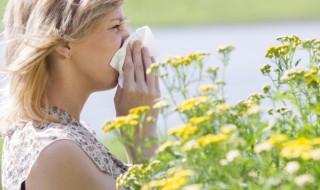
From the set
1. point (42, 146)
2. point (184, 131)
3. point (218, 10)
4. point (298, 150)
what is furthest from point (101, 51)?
point (218, 10)

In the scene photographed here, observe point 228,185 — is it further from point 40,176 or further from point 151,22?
point 151,22

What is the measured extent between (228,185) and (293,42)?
2.05ft

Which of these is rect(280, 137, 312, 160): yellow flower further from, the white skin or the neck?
the neck

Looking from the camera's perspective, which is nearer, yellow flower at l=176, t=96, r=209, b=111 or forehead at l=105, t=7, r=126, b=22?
yellow flower at l=176, t=96, r=209, b=111

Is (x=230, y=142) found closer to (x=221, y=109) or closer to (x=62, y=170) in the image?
(x=221, y=109)

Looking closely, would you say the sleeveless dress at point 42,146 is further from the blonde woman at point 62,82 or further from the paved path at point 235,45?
the paved path at point 235,45

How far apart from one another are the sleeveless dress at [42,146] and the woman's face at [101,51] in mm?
120

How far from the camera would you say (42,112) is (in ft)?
6.75

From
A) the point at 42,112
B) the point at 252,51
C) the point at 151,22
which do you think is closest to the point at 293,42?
the point at 42,112

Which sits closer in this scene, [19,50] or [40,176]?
[40,176]

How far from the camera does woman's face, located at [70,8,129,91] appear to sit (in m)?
2.04

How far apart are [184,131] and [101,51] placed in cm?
90

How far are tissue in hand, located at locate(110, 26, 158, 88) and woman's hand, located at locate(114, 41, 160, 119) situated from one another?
0.01 meters

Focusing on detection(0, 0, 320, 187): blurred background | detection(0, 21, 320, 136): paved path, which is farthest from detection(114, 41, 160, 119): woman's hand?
detection(0, 0, 320, 187): blurred background
